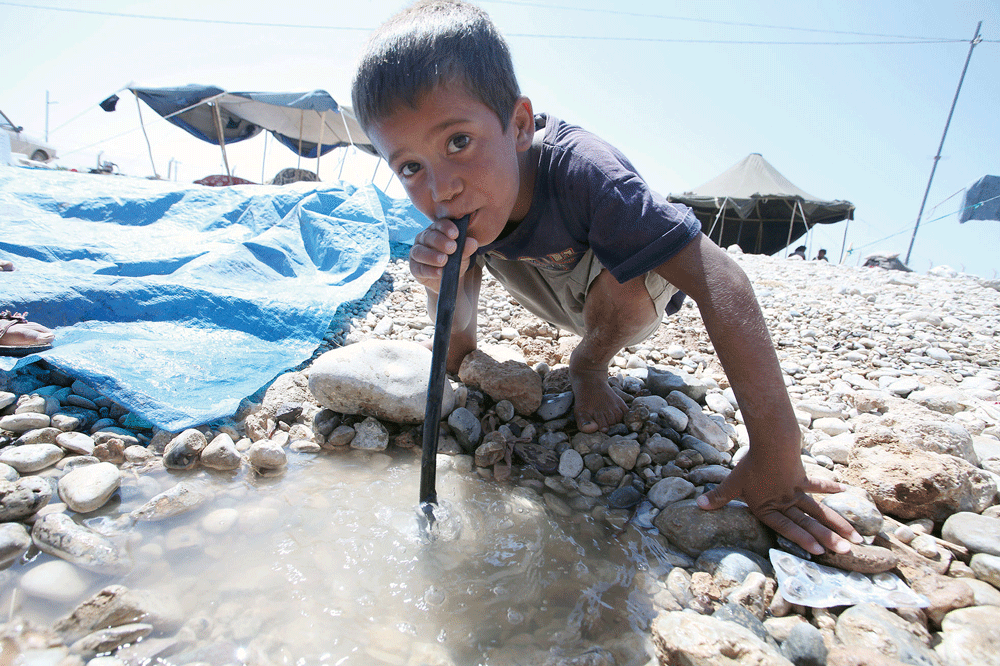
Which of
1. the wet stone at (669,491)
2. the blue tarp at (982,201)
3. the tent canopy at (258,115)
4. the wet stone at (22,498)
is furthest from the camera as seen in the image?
the blue tarp at (982,201)

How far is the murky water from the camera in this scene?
2.65 feet

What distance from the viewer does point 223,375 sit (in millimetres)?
1685

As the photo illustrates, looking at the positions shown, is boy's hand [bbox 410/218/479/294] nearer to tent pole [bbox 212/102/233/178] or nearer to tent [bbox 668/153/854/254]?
tent pole [bbox 212/102/233/178]

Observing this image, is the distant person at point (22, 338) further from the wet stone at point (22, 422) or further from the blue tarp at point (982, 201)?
the blue tarp at point (982, 201)

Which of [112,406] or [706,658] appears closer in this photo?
[706,658]

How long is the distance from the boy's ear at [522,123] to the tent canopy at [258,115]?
6.51 meters

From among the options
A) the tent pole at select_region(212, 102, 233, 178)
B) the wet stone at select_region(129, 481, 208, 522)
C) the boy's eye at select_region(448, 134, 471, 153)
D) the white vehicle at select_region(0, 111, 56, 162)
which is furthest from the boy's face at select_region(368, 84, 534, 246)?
the white vehicle at select_region(0, 111, 56, 162)

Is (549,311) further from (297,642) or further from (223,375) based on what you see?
(297,642)

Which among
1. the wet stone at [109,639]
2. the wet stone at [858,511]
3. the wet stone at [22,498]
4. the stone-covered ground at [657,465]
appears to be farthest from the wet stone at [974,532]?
the wet stone at [22,498]

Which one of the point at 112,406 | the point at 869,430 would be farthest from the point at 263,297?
the point at 869,430

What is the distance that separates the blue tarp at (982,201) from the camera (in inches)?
358

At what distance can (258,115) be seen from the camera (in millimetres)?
9750

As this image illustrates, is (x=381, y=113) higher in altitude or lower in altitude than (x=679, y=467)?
higher

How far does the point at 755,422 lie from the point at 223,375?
5.41ft
